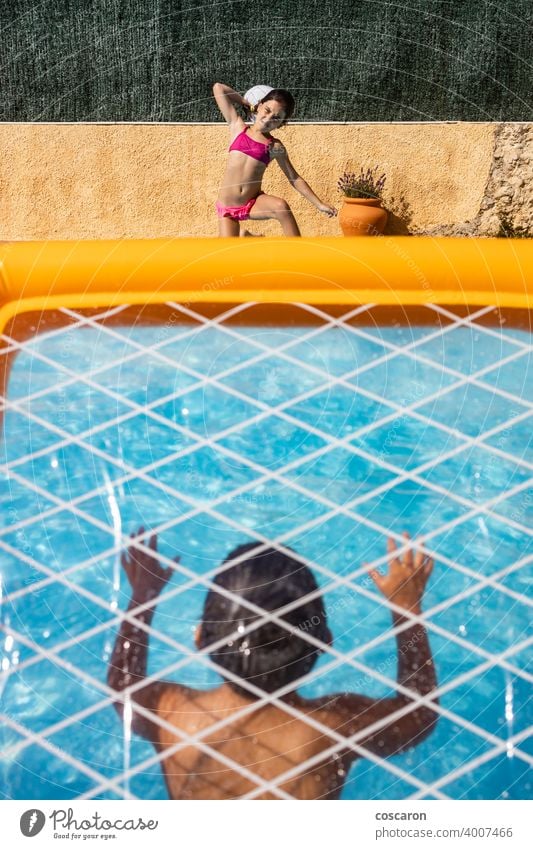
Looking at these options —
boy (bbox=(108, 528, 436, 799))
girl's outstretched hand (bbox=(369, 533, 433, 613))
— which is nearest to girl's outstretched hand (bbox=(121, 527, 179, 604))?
boy (bbox=(108, 528, 436, 799))

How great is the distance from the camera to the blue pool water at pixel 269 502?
8.91ft

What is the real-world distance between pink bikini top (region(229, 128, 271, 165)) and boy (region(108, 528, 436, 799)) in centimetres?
228

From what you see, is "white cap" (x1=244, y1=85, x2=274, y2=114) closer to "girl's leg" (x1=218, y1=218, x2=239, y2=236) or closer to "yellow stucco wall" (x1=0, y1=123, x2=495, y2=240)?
"girl's leg" (x1=218, y1=218, x2=239, y2=236)

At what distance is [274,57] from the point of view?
5.18 meters

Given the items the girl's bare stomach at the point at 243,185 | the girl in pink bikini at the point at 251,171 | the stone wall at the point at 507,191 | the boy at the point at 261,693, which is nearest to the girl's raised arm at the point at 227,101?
the girl in pink bikini at the point at 251,171

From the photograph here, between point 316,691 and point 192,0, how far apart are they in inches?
171

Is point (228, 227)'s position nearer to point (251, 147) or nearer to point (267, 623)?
point (251, 147)

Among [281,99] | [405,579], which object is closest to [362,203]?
[281,99]

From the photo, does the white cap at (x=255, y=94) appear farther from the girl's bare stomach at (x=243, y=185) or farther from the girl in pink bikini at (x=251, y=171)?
the girl's bare stomach at (x=243, y=185)

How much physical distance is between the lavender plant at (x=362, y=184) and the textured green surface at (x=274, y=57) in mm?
340

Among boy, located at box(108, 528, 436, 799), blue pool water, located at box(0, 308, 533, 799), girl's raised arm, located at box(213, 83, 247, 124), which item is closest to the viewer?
boy, located at box(108, 528, 436, 799)

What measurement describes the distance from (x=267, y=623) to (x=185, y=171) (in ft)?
11.3

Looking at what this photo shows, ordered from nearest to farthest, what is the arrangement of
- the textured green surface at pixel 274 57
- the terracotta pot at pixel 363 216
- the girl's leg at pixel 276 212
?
the girl's leg at pixel 276 212 → the textured green surface at pixel 274 57 → the terracotta pot at pixel 363 216

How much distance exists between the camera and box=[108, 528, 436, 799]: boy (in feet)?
8.41
